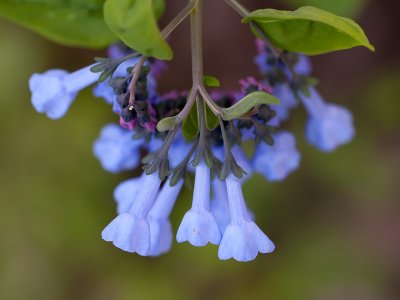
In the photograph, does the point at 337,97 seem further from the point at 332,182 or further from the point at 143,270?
the point at 143,270

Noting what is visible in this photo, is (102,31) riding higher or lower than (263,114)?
higher

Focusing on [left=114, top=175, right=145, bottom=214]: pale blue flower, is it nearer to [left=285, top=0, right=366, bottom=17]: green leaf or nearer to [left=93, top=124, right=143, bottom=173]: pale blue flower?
[left=93, top=124, right=143, bottom=173]: pale blue flower

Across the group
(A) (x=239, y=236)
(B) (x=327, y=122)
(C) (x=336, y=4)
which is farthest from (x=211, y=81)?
(C) (x=336, y=4)

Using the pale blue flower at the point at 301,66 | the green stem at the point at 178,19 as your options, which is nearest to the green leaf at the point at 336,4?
the pale blue flower at the point at 301,66

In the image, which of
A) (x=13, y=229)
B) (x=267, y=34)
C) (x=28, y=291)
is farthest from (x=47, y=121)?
(x=267, y=34)

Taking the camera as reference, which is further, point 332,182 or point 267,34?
point 332,182

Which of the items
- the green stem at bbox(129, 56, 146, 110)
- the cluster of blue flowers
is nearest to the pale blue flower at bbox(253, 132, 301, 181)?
the cluster of blue flowers
